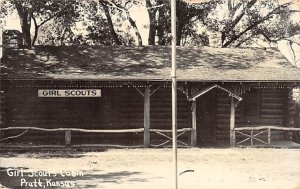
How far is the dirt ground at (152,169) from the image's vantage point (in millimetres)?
11094

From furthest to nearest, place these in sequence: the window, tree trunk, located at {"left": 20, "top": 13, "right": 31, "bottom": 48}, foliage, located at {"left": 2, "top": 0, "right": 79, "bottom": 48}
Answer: tree trunk, located at {"left": 20, "top": 13, "right": 31, "bottom": 48} < foliage, located at {"left": 2, "top": 0, "right": 79, "bottom": 48} < the window

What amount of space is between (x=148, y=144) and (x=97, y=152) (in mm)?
2146

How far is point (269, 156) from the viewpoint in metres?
16.4

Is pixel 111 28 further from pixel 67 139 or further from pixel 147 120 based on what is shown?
pixel 67 139

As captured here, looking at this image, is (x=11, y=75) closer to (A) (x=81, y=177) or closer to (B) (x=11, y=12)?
(A) (x=81, y=177)

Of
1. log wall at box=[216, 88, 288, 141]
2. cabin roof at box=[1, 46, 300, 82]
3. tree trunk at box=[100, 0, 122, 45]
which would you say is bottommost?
log wall at box=[216, 88, 288, 141]

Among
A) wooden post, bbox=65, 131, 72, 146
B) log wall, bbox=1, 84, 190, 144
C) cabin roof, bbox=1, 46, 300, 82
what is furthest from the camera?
log wall, bbox=1, 84, 190, 144

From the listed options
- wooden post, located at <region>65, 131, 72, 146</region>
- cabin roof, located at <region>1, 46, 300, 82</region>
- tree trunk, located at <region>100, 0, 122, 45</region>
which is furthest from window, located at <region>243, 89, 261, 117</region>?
tree trunk, located at <region>100, 0, 122, 45</region>

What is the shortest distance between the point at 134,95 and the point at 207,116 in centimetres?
341

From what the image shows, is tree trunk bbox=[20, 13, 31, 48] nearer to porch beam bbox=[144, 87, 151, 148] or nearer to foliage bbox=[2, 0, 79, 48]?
foliage bbox=[2, 0, 79, 48]

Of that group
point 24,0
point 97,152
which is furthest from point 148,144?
point 24,0
